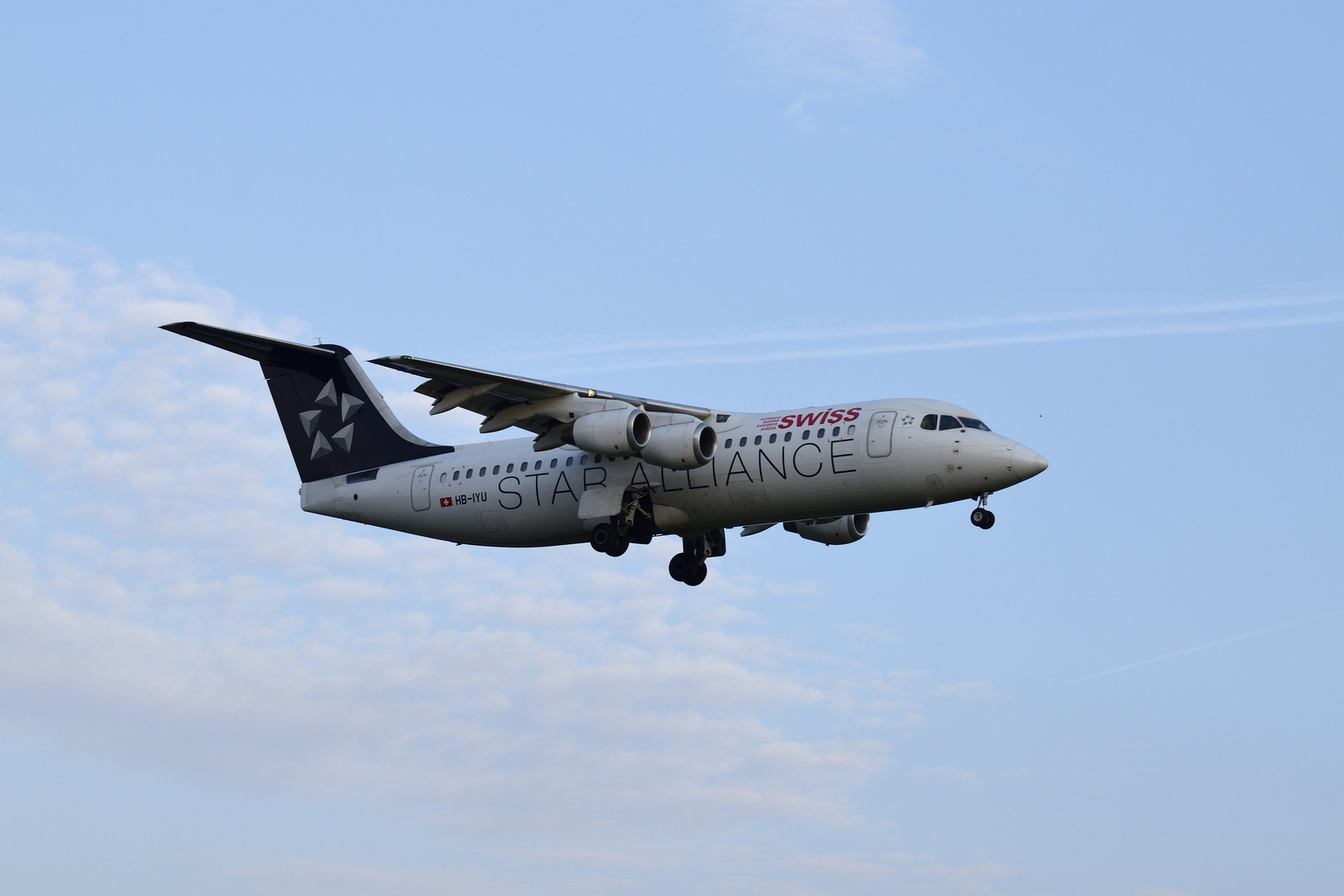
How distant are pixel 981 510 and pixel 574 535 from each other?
26.4ft

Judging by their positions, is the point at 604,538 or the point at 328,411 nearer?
the point at 604,538

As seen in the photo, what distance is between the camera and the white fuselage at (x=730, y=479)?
2727 centimetres

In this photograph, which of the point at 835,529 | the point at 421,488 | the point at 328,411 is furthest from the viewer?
the point at 328,411

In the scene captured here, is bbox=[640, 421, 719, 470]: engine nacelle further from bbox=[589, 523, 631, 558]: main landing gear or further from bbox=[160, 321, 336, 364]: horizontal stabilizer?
bbox=[160, 321, 336, 364]: horizontal stabilizer

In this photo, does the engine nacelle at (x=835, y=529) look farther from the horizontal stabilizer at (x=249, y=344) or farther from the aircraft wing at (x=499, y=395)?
the horizontal stabilizer at (x=249, y=344)

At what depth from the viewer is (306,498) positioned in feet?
110

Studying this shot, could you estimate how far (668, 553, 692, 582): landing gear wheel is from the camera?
3244 cm

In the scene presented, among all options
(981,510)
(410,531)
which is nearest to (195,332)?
(410,531)

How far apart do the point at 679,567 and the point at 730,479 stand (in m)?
4.41

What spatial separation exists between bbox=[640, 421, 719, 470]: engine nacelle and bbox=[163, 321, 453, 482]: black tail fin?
20.5 ft

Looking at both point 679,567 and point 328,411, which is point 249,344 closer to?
point 328,411

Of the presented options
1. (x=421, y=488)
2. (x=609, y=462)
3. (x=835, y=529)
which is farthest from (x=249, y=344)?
(x=835, y=529)

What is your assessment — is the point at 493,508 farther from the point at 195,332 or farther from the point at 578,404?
the point at 195,332

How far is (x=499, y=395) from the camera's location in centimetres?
2953
